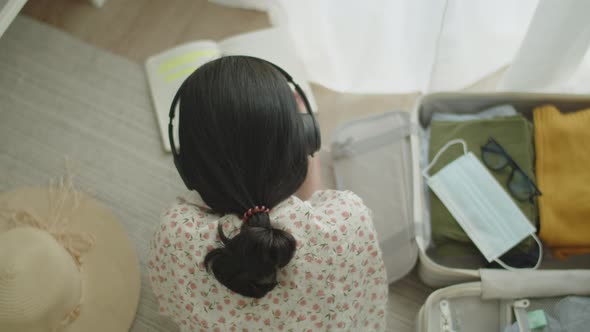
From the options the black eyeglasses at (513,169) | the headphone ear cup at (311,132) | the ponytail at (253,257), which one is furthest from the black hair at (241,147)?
the black eyeglasses at (513,169)

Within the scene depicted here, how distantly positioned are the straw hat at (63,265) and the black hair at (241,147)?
0.41 metres

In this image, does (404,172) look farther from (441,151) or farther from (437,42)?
(437,42)

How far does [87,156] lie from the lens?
1307 millimetres

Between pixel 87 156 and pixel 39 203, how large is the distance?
17cm

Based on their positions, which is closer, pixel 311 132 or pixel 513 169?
pixel 311 132

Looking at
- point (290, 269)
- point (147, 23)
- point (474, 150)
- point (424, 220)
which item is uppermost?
point (147, 23)

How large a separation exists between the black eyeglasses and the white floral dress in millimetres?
433

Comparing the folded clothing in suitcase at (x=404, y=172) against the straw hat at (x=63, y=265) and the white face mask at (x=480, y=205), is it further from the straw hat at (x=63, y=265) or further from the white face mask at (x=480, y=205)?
the straw hat at (x=63, y=265)

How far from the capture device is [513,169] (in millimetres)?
1124

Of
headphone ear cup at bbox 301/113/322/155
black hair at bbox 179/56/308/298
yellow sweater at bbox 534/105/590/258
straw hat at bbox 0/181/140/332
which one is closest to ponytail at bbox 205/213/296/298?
black hair at bbox 179/56/308/298

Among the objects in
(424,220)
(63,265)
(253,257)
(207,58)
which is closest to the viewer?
(253,257)

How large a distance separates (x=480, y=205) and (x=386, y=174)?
8.5 inches

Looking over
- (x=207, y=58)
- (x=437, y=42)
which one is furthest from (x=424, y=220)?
(x=207, y=58)

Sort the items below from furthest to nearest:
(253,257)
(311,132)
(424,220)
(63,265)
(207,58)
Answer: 1. (207,58)
2. (424,220)
3. (63,265)
4. (311,132)
5. (253,257)
